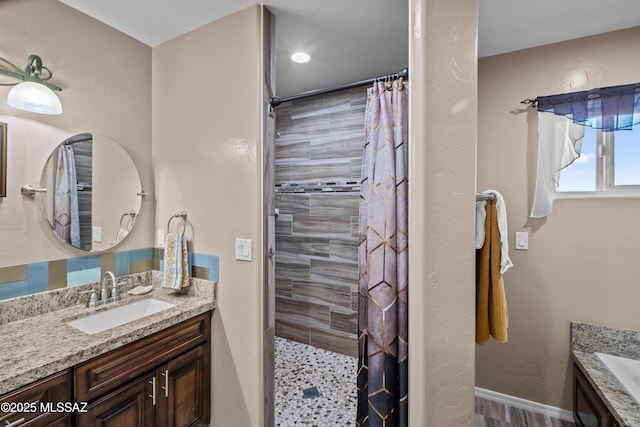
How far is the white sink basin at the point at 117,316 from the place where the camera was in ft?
4.79

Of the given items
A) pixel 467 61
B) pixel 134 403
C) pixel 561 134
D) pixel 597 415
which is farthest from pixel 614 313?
pixel 134 403

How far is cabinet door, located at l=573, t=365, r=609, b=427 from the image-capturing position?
149 cm

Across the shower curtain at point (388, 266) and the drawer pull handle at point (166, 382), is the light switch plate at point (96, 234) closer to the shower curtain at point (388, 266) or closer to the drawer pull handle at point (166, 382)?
the drawer pull handle at point (166, 382)

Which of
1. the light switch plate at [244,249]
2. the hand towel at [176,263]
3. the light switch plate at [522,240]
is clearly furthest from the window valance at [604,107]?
the hand towel at [176,263]

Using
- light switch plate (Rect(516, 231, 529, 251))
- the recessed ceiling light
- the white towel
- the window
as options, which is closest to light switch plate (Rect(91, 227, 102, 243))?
the recessed ceiling light

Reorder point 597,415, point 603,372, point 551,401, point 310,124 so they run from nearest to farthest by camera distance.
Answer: point 597,415 < point 603,372 < point 551,401 < point 310,124

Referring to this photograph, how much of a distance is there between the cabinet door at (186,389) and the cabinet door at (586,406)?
6.98 ft

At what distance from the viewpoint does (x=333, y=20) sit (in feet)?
5.55

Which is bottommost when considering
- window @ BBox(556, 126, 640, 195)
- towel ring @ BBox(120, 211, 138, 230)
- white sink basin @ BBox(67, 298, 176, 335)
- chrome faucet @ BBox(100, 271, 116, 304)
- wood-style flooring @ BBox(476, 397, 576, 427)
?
wood-style flooring @ BBox(476, 397, 576, 427)

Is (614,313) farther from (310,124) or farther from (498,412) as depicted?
(310,124)

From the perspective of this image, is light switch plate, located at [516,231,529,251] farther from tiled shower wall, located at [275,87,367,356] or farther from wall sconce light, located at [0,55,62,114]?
wall sconce light, located at [0,55,62,114]

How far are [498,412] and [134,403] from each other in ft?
7.50

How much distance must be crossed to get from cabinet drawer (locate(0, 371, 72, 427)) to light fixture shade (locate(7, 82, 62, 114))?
118 centimetres

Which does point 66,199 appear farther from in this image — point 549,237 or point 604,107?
point 604,107
